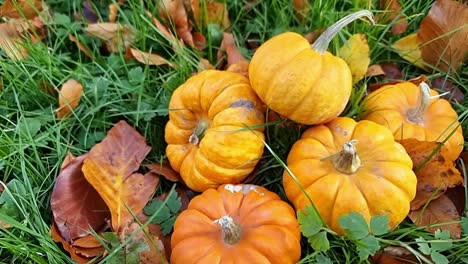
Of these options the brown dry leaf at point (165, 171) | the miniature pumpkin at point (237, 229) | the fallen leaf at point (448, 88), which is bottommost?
the brown dry leaf at point (165, 171)

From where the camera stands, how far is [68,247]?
1.95m

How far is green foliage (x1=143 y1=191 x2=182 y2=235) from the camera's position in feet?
6.59

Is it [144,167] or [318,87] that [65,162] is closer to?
[144,167]

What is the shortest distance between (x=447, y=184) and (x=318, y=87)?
57cm

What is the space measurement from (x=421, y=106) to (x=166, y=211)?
96 centimetres

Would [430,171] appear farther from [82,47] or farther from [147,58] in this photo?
[82,47]

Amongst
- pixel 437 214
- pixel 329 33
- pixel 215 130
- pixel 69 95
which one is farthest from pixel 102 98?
pixel 437 214

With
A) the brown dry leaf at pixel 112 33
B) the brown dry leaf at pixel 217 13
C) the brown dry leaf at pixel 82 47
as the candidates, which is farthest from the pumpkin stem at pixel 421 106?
the brown dry leaf at pixel 82 47

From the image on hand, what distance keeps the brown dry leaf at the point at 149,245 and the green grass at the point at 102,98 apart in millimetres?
255

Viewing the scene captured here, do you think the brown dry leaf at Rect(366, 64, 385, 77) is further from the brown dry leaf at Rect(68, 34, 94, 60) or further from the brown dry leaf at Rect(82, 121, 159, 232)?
the brown dry leaf at Rect(68, 34, 94, 60)

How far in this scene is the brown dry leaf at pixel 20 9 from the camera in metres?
2.61

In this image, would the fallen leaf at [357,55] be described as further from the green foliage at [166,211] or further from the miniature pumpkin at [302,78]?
the green foliage at [166,211]

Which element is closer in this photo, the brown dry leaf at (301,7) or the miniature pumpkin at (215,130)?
the miniature pumpkin at (215,130)

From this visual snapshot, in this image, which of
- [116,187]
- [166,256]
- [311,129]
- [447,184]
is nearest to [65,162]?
[116,187]
